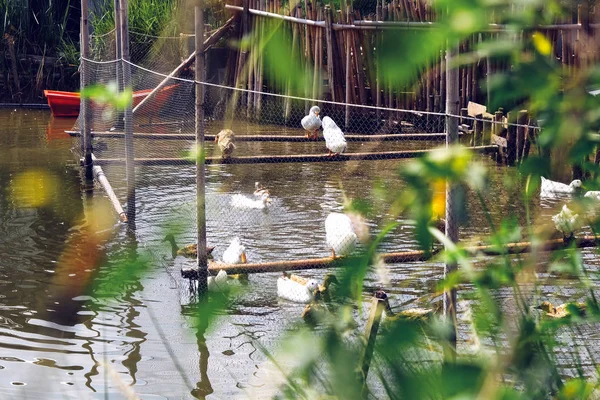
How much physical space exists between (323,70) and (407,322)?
38.8 feet

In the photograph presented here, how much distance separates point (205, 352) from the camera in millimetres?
4938

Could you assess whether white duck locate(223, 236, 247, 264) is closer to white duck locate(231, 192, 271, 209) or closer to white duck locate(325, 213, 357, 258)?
white duck locate(325, 213, 357, 258)

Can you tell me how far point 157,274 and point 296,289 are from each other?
11.9 feet

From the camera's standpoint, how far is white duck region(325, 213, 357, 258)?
18.2 ft

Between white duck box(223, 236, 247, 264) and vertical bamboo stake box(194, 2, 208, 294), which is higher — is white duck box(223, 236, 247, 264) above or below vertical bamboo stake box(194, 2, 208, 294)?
below

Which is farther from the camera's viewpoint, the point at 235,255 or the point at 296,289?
the point at 235,255

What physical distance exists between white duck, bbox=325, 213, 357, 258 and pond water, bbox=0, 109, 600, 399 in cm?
34

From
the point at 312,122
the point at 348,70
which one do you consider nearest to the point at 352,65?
the point at 348,70

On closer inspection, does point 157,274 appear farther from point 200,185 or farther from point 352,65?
point 352,65

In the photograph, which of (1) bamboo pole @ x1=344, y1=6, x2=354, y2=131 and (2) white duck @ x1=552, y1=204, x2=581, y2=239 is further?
(1) bamboo pole @ x1=344, y1=6, x2=354, y2=131

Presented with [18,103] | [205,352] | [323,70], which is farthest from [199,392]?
[18,103]

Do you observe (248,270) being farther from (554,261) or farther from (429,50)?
(429,50)

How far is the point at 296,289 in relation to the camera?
18.2 ft

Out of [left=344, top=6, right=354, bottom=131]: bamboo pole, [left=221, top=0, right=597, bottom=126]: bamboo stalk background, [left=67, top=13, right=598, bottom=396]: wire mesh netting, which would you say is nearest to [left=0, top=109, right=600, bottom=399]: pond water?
[left=67, top=13, right=598, bottom=396]: wire mesh netting
